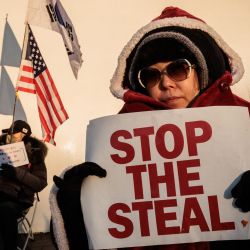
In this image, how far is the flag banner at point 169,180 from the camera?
4.17 ft

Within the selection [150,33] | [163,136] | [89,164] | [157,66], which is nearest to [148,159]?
[163,136]

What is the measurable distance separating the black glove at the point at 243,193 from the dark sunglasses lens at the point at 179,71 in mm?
404

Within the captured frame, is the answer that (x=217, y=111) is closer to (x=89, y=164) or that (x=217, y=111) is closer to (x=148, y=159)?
(x=148, y=159)

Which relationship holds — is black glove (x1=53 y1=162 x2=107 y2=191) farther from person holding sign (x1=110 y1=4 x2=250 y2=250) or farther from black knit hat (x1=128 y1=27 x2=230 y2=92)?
black knit hat (x1=128 y1=27 x2=230 y2=92)

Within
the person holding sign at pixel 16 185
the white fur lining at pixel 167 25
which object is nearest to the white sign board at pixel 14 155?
the person holding sign at pixel 16 185

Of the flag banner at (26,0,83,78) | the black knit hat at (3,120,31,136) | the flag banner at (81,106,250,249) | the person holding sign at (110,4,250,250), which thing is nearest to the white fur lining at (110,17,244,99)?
the person holding sign at (110,4,250,250)

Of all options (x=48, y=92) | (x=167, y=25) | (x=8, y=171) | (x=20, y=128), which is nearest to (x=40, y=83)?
(x=48, y=92)

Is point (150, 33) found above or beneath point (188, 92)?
above

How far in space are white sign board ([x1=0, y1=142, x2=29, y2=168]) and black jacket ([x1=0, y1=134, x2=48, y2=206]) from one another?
0.43 feet

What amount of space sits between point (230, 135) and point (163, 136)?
0.71ft

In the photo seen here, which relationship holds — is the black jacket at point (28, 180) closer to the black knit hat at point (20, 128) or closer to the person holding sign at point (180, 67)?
the black knit hat at point (20, 128)

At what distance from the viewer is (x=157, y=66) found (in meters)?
1.48

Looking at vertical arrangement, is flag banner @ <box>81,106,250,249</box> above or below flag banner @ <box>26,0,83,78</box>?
below

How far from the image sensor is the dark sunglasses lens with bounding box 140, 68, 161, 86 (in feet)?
4.82
